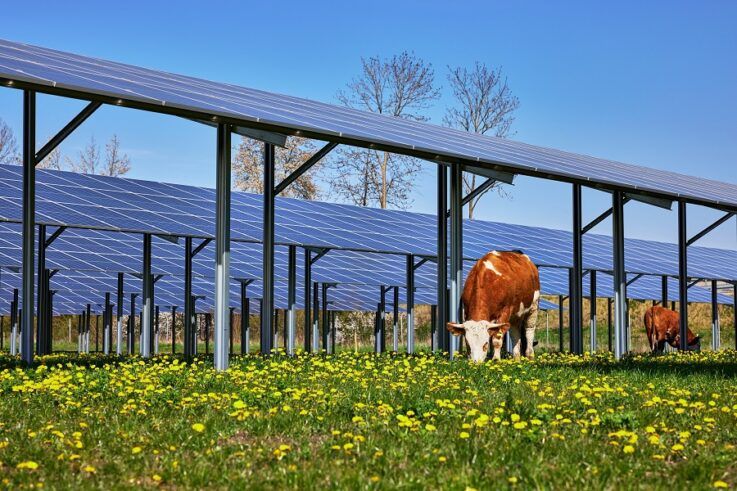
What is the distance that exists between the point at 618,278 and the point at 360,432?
54.2 ft

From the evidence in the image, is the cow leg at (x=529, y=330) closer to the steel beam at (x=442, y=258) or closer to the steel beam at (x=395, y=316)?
the steel beam at (x=442, y=258)

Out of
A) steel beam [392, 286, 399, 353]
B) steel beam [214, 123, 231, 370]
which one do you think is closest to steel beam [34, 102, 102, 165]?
steel beam [214, 123, 231, 370]

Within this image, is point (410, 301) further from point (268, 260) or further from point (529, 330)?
point (268, 260)

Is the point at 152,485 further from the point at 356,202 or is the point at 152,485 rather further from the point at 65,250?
the point at 356,202

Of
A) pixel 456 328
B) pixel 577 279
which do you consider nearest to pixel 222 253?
pixel 456 328

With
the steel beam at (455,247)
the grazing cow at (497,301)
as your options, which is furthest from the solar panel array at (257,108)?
the grazing cow at (497,301)

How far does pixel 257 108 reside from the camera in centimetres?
1819

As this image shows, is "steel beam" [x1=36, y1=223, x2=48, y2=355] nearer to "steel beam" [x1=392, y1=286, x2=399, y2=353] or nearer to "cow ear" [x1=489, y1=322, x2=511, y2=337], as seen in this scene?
"cow ear" [x1=489, y1=322, x2=511, y2=337]

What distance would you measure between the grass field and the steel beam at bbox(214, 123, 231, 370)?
241cm

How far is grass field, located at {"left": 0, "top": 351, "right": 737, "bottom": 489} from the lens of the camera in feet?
23.3

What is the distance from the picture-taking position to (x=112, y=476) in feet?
23.6

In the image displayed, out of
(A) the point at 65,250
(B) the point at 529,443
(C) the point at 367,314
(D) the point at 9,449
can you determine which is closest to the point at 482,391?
(B) the point at 529,443

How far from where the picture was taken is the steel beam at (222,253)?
16.2 metres

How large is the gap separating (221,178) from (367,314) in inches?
2279
